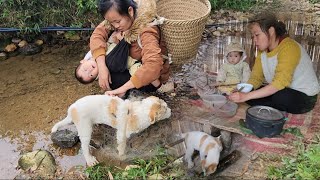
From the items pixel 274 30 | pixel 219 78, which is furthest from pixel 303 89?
pixel 219 78

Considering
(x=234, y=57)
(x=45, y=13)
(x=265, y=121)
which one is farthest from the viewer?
(x=45, y=13)

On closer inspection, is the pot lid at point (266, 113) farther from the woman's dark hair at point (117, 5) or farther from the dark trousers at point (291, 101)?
the woman's dark hair at point (117, 5)

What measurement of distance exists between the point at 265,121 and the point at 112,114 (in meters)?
1.52

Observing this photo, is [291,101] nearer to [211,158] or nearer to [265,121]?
[265,121]

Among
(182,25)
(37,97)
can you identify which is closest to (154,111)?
(182,25)

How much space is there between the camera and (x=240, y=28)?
6.74m

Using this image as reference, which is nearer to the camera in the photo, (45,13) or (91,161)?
(91,161)

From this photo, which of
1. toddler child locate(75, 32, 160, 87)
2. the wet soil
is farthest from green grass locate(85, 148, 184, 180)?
toddler child locate(75, 32, 160, 87)

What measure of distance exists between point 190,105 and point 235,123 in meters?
0.71

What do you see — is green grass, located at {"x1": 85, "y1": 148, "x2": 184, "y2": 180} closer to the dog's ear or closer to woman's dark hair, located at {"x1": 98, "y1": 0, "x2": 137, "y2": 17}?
the dog's ear

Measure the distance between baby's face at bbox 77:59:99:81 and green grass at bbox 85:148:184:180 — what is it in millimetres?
1018

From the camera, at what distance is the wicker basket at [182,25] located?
4.95m

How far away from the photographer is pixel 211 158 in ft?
12.8

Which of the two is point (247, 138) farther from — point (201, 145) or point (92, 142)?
point (92, 142)
